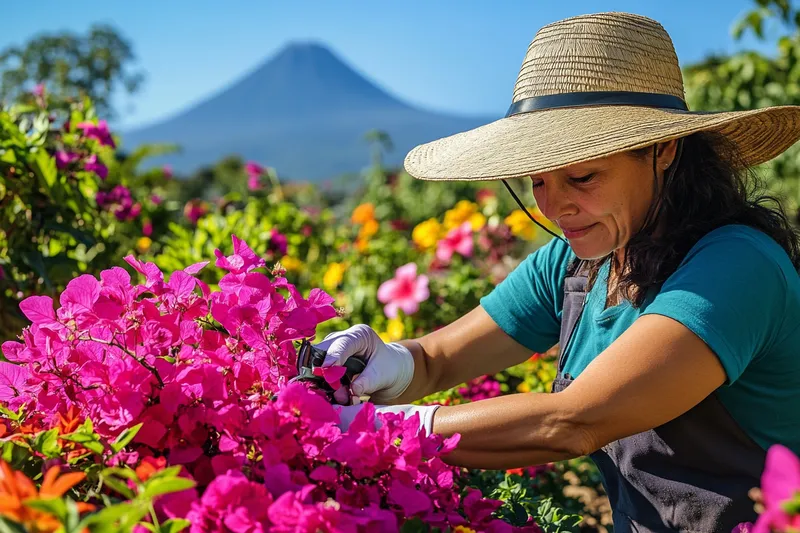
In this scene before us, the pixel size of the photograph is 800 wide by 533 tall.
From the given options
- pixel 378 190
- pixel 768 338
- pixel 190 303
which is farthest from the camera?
pixel 378 190

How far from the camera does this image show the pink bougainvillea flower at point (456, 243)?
144 inches

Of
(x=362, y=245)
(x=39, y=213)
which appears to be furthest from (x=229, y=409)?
(x=362, y=245)

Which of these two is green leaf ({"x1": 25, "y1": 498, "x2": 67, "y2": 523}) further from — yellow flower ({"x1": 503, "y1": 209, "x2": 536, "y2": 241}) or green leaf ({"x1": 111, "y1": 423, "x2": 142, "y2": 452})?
yellow flower ({"x1": 503, "y1": 209, "x2": 536, "y2": 241})

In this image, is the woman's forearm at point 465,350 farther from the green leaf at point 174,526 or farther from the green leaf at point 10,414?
the green leaf at point 174,526

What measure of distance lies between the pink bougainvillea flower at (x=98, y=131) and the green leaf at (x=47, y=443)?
2092mm

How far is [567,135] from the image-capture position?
55.1 inches

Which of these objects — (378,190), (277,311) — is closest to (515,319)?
(277,311)

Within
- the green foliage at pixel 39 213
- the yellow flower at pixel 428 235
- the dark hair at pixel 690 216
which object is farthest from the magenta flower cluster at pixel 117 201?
the dark hair at pixel 690 216

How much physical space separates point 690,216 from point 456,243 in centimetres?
220

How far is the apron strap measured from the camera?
5.57 feet

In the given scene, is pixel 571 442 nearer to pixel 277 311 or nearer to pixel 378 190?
pixel 277 311

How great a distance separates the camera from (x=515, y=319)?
72.3 inches

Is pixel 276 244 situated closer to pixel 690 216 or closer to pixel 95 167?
pixel 95 167

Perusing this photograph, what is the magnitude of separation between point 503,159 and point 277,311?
0.53 m
